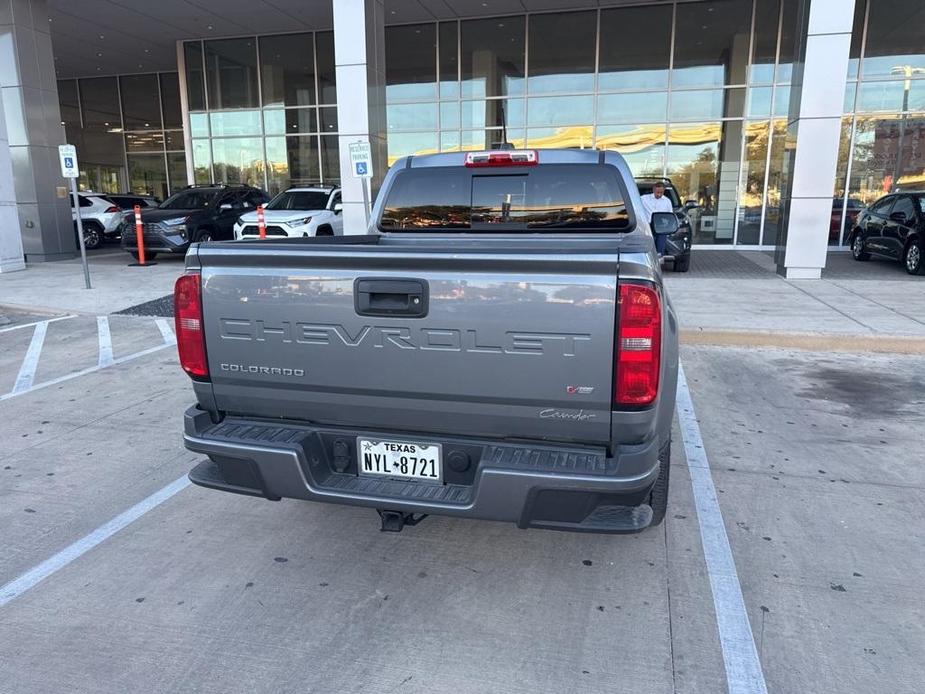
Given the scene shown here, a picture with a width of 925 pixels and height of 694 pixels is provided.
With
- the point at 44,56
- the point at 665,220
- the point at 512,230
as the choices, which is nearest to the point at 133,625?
the point at 512,230

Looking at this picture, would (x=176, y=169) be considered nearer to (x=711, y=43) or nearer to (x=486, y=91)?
(x=486, y=91)

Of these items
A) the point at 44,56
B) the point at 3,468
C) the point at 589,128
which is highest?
the point at 44,56

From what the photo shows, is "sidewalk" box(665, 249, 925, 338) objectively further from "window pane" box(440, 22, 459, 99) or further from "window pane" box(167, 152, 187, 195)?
"window pane" box(167, 152, 187, 195)

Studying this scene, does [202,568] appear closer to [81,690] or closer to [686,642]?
[81,690]

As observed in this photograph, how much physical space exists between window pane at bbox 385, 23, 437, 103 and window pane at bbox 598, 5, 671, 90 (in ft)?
16.8

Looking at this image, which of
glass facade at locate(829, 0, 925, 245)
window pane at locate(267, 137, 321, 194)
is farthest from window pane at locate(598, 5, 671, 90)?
window pane at locate(267, 137, 321, 194)

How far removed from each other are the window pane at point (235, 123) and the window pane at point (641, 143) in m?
11.6

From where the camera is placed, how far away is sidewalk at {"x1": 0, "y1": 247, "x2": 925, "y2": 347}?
8.47m

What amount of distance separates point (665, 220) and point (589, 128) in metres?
15.7

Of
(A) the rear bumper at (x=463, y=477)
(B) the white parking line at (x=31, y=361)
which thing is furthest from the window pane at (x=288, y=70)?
(A) the rear bumper at (x=463, y=477)

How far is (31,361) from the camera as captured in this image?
304 inches

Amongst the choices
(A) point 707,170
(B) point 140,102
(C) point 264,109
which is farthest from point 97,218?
(A) point 707,170

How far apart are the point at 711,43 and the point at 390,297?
19028 mm

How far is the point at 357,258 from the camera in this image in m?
2.79
